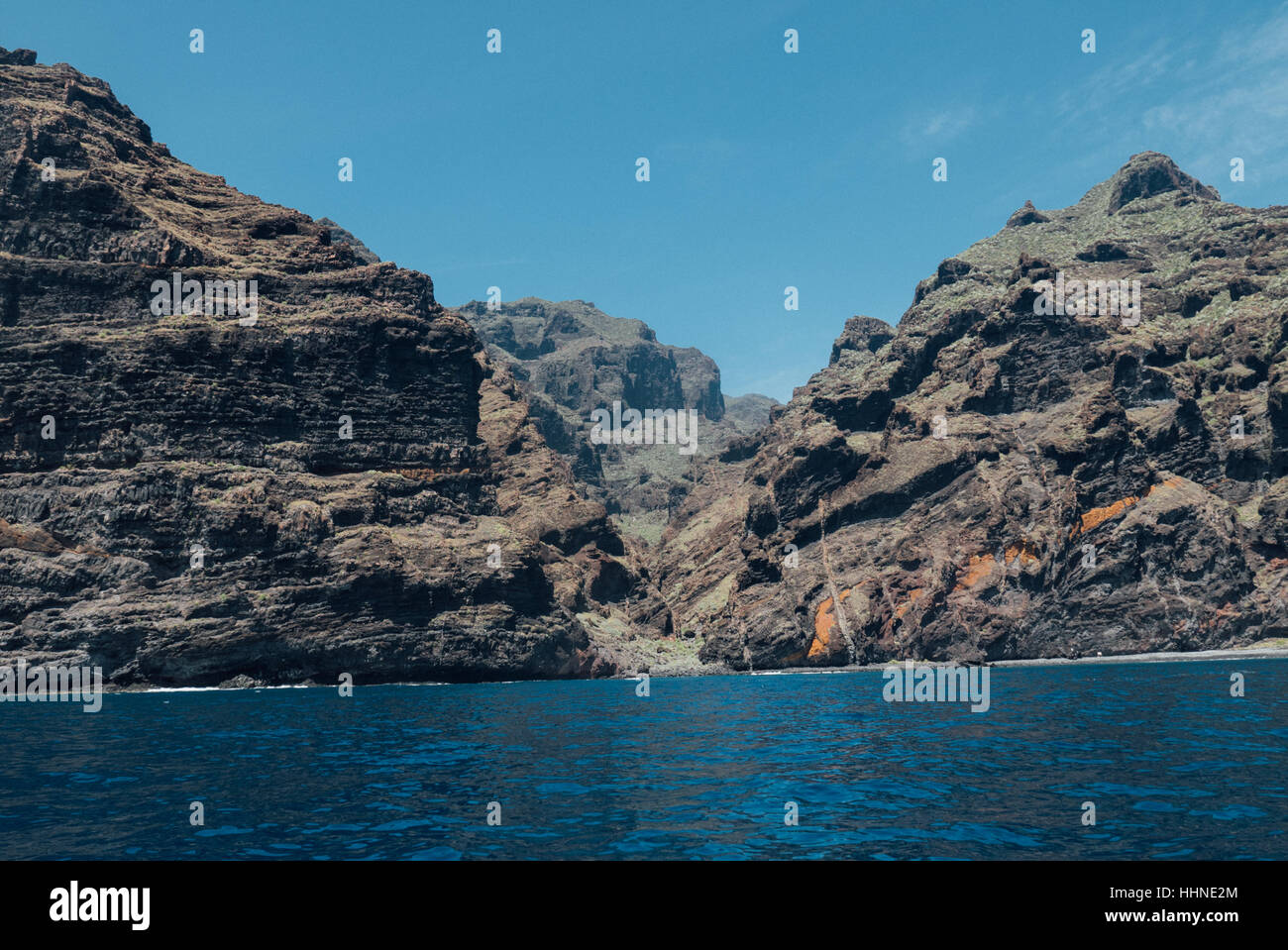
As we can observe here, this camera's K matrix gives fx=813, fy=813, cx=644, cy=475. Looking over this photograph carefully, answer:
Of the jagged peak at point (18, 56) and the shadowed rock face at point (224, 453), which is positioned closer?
the shadowed rock face at point (224, 453)

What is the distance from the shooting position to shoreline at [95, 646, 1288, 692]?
88.1m

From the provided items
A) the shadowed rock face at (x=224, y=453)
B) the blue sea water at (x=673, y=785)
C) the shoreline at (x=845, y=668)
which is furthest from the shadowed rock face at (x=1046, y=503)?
the blue sea water at (x=673, y=785)

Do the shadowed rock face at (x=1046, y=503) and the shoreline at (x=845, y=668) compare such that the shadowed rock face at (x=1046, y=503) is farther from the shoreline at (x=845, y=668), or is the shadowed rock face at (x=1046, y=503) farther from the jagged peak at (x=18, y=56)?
the jagged peak at (x=18, y=56)

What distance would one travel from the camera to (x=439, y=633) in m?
102

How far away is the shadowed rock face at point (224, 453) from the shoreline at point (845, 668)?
5.80 feet

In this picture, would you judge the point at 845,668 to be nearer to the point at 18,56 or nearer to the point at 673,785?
the point at 673,785

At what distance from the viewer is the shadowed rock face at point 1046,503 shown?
119m

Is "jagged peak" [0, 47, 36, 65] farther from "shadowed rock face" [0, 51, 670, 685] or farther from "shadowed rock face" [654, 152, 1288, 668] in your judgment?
"shadowed rock face" [654, 152, 1288, 668]

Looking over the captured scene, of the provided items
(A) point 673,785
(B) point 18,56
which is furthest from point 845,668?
(B) point 18,56

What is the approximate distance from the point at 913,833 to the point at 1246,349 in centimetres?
15928

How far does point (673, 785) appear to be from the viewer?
23797 mm

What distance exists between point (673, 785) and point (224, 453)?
10013 cm
